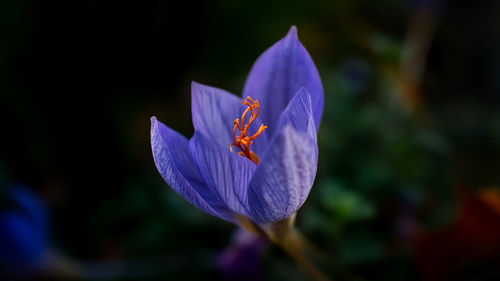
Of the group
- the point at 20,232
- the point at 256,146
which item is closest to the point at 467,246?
the point at 256,146

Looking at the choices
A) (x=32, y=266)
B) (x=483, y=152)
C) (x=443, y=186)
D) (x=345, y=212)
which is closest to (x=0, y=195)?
(x=32, y=266)

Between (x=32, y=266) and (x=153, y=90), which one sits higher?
(x=153, y=90)

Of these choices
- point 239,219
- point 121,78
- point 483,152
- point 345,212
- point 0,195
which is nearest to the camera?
point 239,219

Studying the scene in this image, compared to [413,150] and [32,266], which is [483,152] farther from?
[32,266]

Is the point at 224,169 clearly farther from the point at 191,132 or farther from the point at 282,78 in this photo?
the point at 191,132

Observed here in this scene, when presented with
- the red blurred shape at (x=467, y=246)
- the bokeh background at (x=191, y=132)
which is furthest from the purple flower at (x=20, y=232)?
the red blurred shape at (x=467, y=246)

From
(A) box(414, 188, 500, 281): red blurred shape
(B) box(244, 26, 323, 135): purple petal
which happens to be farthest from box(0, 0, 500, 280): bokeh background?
(B) box(244, 26, 323, 135): purple petal

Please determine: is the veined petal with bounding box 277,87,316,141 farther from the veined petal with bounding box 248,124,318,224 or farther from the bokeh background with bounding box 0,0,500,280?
the bokeh background with bounding box 0,0,500,280
